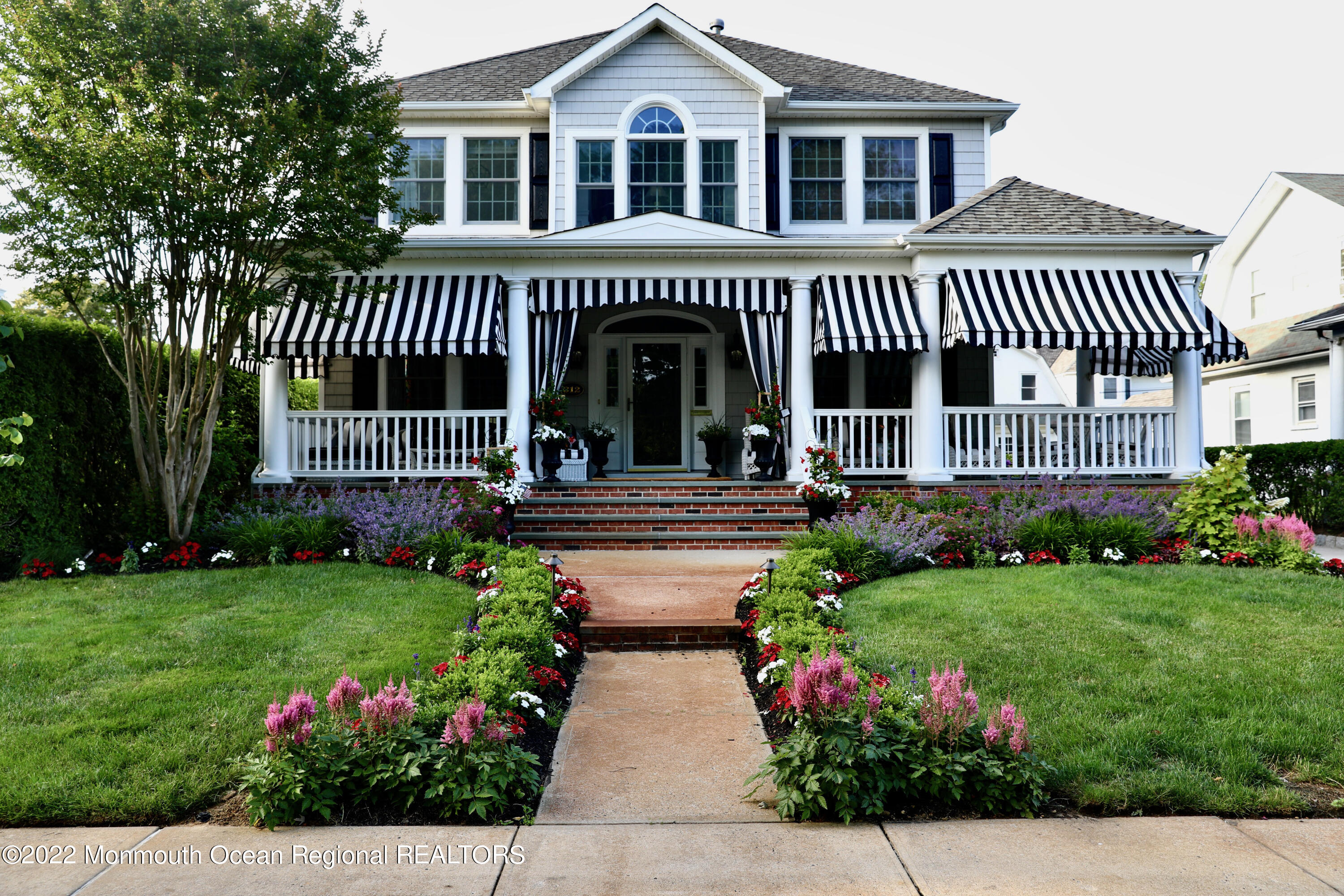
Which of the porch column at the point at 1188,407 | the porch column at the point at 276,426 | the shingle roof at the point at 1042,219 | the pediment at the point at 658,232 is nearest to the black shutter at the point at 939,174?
the shingle roof at the point at 1042,219

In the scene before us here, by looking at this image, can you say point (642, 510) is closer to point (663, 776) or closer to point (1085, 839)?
point (663, 776)

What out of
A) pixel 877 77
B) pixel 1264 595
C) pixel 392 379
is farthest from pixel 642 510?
pixel 877 77

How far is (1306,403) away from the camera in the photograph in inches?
760

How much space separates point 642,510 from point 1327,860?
849 cm

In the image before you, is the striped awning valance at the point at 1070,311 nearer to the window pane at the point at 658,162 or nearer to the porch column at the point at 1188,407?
the porch column at the point at 1188,407

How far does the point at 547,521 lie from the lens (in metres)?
10.9

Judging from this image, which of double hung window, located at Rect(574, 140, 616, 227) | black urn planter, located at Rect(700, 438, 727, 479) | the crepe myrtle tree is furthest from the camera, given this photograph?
double hung window, located at Rect(574, 140, 616, 227)

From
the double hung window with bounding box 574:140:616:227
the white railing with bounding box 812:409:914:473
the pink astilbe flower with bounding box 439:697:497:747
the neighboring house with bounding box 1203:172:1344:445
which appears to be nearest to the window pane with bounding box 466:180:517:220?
the double hung window with bounding box 574:140:616:227

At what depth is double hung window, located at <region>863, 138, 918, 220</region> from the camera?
1449 centimetres

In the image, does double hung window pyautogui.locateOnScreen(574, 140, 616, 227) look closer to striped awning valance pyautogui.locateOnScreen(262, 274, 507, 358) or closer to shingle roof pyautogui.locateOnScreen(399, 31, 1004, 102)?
shingle roof pyautogui.locateOnScreen(399, 31, 1004, 102)

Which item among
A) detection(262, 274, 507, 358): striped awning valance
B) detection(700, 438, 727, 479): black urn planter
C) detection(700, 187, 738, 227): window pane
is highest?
detection(700, 187, 738, 227): window pane

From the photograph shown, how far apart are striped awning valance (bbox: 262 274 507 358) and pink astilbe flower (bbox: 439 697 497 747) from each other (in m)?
7.95

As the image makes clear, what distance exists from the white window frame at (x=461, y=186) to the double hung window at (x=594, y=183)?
0.93 metres

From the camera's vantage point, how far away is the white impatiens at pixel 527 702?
14.6ft
